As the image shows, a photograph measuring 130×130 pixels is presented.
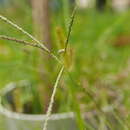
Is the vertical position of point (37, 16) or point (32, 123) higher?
point (37, 16)

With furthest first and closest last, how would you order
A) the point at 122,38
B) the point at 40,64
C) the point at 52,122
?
the point at 122,38
the point at 40,64
the point at 52,122

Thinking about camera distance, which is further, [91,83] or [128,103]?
[91,83]

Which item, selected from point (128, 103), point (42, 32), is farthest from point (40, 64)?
point (128, 103)

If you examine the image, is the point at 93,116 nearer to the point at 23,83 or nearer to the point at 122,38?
the point at 23,83

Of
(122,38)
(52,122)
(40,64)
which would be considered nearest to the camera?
(52,122)

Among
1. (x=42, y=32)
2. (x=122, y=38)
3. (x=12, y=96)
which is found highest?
(x=42, y=32)

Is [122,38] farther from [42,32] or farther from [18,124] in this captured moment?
[18,124]

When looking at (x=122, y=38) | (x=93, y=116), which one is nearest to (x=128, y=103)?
(x=93, y=116)

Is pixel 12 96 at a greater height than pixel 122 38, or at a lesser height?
greater

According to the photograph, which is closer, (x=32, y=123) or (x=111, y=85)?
(x=32, y=123)
